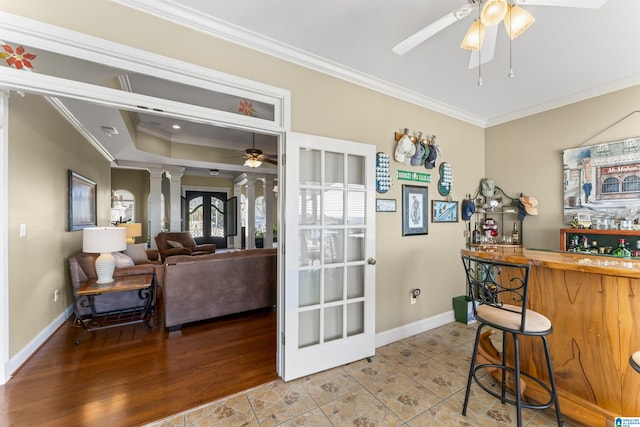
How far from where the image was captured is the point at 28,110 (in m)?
2.59

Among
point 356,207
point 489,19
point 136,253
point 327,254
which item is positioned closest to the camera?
point 489,19

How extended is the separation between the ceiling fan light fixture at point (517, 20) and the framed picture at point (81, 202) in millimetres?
4944

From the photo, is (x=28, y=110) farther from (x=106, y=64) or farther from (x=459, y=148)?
(x=459, y=148)

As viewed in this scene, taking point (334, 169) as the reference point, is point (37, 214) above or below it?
below

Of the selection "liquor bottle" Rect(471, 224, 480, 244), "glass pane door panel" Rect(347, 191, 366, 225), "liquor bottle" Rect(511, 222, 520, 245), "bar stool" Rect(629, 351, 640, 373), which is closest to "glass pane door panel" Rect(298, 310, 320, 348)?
"glass pane door panel" Rect(347, 191, 366, 225)

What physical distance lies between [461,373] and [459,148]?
2.74m

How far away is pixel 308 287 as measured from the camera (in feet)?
7.86

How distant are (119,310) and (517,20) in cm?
488

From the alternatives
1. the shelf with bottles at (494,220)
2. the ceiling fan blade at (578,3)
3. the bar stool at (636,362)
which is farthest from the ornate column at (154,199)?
the bar stool at (636,362)

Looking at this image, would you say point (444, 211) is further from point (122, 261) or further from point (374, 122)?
point (122, 261)

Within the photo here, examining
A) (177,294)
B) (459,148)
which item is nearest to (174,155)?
(177,294)

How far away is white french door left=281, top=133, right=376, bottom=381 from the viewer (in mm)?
→ 2256

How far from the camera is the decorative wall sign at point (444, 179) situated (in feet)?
11.1

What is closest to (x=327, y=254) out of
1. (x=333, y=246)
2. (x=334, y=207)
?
(x=333, y=246)
